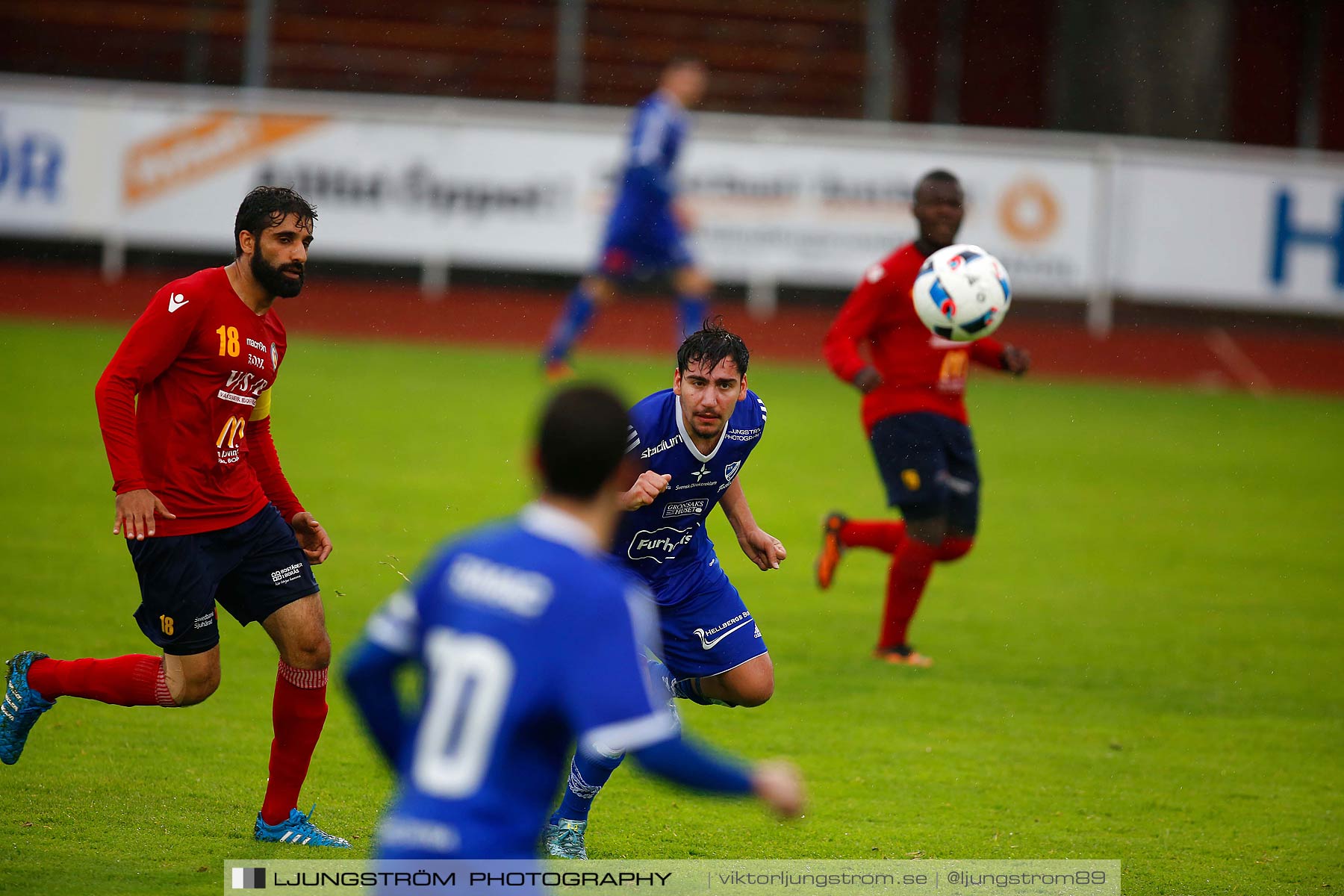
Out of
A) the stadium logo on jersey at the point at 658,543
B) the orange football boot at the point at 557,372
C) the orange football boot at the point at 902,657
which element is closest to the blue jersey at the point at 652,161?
the orange football boot at the point at 557,372

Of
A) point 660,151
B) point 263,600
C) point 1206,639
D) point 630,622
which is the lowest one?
point 1206,639

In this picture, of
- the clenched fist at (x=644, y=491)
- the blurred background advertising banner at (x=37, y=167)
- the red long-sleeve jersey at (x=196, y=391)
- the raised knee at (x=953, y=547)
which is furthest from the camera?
the blurred background advertising banner at (x=37, y=167)

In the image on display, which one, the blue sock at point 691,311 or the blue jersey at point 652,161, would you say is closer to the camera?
the blue jersey at point 652,161

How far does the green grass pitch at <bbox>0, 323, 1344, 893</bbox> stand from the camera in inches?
188

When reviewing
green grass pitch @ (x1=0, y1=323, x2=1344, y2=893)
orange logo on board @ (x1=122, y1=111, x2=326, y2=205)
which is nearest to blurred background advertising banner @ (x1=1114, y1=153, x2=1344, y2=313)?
green grass pitch @ (x1=0, y1=323, x2=1344, y2=893)

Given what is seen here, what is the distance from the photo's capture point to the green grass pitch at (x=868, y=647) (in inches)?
188

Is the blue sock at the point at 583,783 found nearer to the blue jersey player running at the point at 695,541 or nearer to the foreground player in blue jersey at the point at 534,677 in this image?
the blue jersey player running at the point at 695,541

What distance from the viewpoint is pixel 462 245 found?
16484mm

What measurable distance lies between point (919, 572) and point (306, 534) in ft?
10.9

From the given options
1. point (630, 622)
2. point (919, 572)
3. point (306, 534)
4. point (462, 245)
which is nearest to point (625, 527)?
point (306, 534)

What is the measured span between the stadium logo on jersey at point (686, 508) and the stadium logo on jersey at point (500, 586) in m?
2.21

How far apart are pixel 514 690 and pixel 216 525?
220 centimetres

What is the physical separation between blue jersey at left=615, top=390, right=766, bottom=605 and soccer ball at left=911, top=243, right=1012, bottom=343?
2.06 meters

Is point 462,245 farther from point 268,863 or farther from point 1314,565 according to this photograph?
point 268,863
